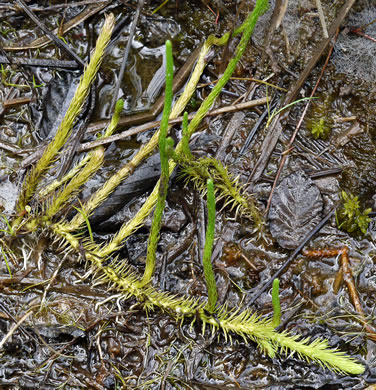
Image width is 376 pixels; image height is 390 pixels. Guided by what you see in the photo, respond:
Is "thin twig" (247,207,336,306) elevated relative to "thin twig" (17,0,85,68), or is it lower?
lower

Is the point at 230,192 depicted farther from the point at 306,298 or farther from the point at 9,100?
the point at 9,100

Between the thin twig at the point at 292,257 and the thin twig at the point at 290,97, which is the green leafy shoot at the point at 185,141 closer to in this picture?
the thin twig at the point at 290,97

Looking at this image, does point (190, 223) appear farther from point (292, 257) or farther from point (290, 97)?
point (290, 97)

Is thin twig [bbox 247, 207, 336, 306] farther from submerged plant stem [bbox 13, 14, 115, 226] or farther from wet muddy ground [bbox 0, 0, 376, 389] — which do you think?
submerged plant stem [bbox 13, 14, 115, 226]

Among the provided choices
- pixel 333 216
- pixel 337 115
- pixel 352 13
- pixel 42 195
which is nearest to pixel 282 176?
pixel 333 216

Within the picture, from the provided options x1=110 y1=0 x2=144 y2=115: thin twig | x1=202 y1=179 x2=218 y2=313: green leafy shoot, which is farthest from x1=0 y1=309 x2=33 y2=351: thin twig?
x1=110 y1=0 x2=144 y2=115: thin twig

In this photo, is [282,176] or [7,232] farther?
[282,176]

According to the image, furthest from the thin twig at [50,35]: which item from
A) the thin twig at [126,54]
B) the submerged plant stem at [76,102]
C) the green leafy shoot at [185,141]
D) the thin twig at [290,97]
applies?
the thin twig at [290,97]
